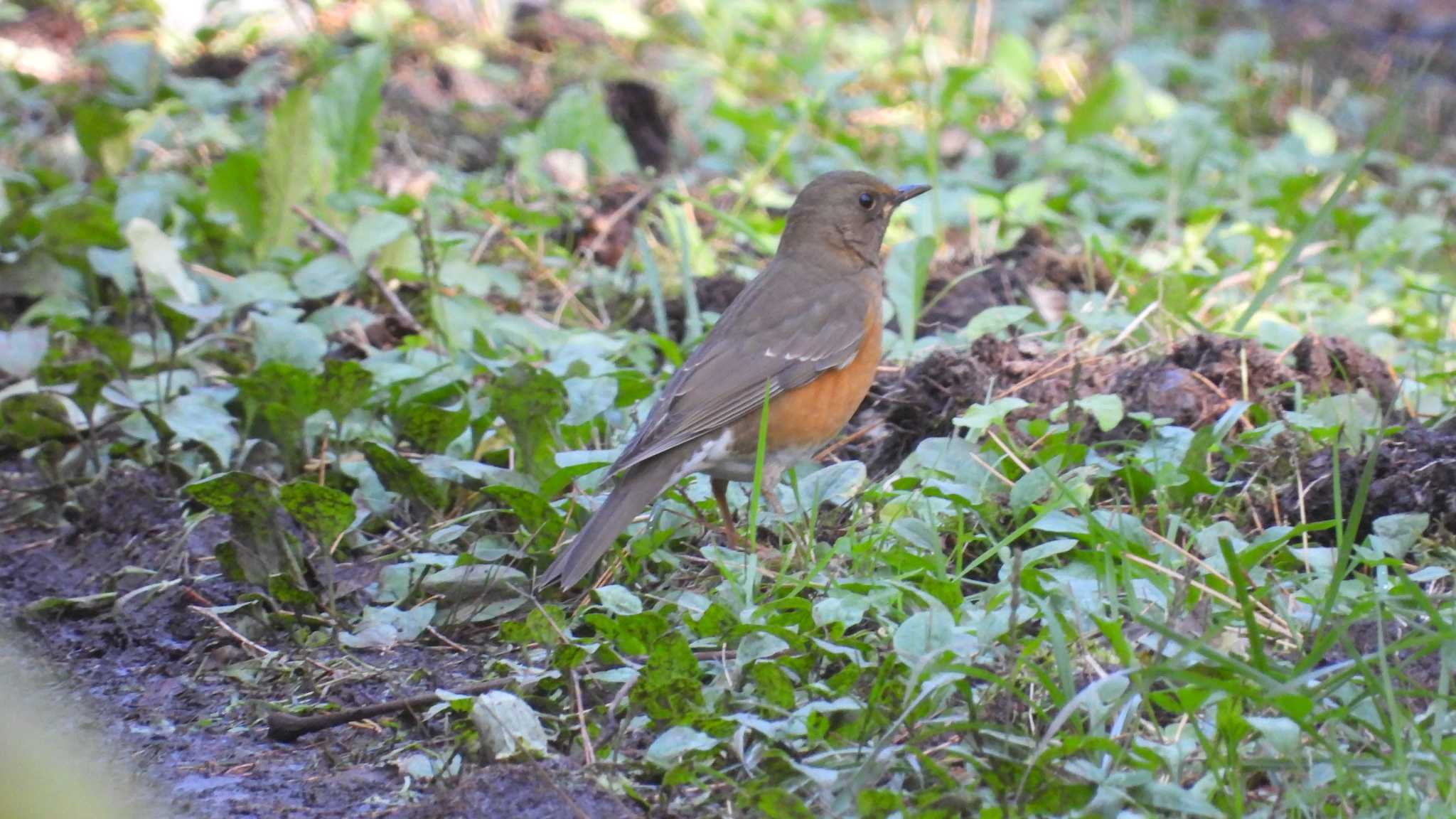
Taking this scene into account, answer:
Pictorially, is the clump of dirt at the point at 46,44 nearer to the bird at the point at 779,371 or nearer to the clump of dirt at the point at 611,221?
the clump of dirt at the point at 611,221

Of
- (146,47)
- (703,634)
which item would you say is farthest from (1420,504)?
(146,47)

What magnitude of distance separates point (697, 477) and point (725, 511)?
44cm

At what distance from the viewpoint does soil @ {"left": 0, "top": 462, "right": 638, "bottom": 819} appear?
319 cm

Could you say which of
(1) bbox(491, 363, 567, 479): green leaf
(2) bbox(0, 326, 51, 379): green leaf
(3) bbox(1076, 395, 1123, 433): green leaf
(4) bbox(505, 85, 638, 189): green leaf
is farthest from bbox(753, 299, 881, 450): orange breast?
(4) bbox(505, 85, 638, 189): green leaf

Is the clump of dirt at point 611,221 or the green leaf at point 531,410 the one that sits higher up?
the green leaf at point 531,410

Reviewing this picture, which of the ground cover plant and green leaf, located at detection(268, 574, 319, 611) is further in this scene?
green leaf, located at detection(268, 574, 319, 611)

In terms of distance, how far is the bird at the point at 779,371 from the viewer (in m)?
4.28

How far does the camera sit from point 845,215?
18.2 ft

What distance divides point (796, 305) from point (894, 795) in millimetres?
2547

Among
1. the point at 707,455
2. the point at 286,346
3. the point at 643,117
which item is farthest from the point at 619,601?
the point at 643,117

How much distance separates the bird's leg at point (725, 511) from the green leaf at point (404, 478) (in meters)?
0.82

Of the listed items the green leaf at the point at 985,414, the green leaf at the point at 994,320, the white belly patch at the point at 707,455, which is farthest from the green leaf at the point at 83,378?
the green leaf at the point at 994,320

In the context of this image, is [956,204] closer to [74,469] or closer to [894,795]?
[74,469]

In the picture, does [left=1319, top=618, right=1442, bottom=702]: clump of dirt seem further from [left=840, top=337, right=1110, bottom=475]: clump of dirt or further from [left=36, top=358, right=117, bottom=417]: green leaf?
[left=36, top=358, right=117, bottom=417]: green leaf
